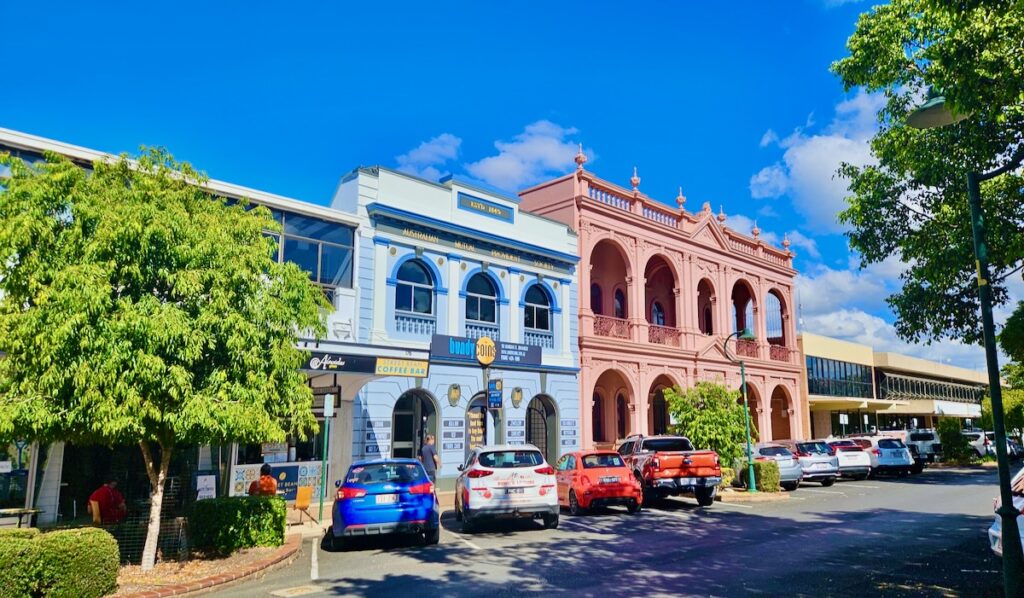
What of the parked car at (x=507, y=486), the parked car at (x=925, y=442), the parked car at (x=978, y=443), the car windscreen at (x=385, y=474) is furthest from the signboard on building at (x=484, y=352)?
the parked car at (x=978, y=443)

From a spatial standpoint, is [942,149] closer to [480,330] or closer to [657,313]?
[480,330]

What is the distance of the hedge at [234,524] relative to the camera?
10.8 metres

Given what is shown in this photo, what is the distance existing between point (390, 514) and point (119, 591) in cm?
394

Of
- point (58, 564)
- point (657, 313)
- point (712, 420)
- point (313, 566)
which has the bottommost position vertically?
point (313, 566)

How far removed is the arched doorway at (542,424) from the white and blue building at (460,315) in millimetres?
38

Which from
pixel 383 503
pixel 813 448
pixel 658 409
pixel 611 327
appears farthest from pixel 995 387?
pixel 658 409

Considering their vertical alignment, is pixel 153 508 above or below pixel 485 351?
below

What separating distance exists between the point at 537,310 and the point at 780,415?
20.1m

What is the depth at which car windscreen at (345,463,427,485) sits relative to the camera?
1164cm

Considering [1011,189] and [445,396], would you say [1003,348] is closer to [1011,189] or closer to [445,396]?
→ [1011,189]

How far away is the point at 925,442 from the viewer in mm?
32750

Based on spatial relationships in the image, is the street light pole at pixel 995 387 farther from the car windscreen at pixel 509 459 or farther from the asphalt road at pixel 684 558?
the car windscreen at pixel 509 459

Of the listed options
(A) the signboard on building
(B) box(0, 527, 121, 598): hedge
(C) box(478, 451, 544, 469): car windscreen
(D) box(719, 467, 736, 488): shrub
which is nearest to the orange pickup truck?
(D) box(719, 467, 736, 488): shrub

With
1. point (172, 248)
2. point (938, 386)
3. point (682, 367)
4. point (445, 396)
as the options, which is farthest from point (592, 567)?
point (938, 386)
